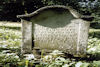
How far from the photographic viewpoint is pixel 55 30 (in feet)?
12.2

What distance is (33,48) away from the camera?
3.85m

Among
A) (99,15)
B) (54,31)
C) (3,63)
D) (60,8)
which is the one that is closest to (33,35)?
(54,31)

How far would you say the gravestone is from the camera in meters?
3.54

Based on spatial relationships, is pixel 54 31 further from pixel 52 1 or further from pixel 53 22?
pixel 52 1

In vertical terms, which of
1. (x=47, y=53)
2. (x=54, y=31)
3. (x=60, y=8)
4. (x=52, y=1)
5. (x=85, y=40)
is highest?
(x=52, y=1)

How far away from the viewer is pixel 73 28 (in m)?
3.60

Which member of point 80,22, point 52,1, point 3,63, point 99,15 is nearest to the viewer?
point 3,63

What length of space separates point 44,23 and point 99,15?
520 inches

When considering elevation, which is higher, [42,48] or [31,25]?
[31,25]

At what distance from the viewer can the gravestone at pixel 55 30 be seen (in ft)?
11.6

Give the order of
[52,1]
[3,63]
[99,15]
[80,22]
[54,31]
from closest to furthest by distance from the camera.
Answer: [3,63]
[80,22]
[54,31]
[52,1]
[99,15]

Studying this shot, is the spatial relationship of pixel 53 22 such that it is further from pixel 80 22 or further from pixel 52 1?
pixel 52 1

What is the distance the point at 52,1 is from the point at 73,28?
9.81 metres

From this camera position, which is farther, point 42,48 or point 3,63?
point 42,48
